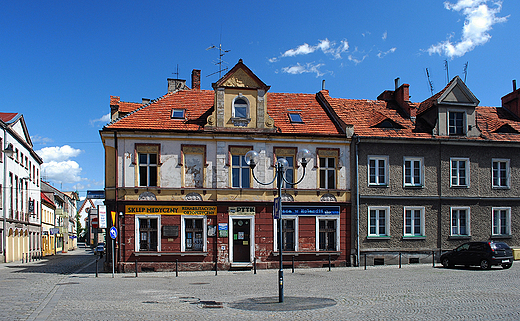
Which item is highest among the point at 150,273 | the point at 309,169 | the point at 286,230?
the point at 309,169

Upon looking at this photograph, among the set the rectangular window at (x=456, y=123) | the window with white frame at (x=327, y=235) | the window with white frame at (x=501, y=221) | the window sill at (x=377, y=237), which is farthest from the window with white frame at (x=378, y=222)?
the window with white frame at (x=501, y=221)

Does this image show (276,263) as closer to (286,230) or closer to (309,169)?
(286,230)

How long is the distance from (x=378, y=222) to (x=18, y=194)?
33.0m

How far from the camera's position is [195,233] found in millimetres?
26297

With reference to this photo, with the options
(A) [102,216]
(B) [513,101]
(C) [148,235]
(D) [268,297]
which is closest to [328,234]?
(C) [148,235]

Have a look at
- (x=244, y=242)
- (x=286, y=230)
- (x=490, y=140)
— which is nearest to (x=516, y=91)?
(x=490, y=140)

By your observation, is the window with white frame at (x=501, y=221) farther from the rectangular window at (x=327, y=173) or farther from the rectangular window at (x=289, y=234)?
the rectangular window at (x=289, y=234)

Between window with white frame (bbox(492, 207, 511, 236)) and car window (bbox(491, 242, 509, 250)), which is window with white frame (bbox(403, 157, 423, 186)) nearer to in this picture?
window with white frame (bbox(492, 207, 511, 236))

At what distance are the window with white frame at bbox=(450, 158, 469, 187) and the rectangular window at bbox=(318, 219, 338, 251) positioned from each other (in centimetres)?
791

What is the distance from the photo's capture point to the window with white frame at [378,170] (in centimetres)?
2811

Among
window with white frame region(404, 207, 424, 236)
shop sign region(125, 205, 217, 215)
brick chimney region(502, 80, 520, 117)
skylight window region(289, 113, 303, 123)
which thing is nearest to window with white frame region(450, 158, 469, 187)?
window with white frame region(404, 207, 424, 236)

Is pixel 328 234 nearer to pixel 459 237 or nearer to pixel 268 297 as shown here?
pixel 459 237

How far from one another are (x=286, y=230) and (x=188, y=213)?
560cm

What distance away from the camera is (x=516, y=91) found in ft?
107
